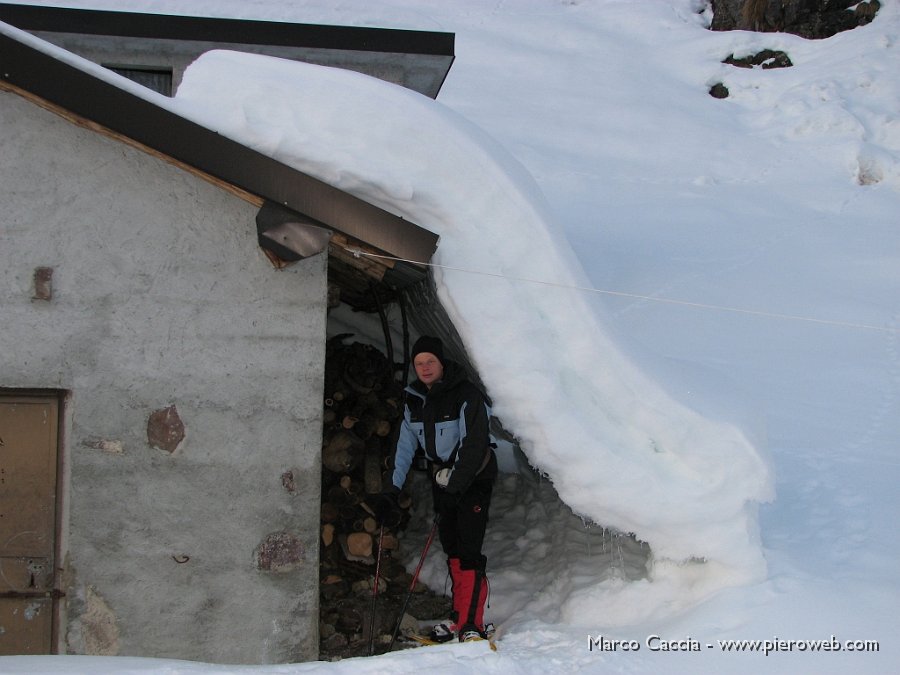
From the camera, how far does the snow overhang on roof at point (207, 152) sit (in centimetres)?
491

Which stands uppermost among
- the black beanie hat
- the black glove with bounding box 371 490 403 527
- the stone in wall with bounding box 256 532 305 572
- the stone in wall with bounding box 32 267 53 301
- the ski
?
the stone in wall with bounding box 32 267 53 301

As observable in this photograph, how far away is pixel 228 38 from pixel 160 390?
5.16m

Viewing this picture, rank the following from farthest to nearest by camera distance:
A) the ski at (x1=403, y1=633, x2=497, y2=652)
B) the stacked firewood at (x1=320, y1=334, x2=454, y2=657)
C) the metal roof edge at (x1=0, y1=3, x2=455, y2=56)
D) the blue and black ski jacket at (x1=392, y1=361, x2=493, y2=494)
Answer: the metal roof edge at (x1=0, y1=3, x2=455, y2=56) → the stacked firewood at (x1=320, y1=334, x2=454, y2=657) → the blue and black ski jacket at (x1=392, y1=361, x2=493, y2=494) → the ski at (x1=403, y1=633, x2=497, y2=652)

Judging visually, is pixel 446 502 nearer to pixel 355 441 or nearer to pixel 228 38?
pixel 355 441

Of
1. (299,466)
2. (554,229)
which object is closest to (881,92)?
(554,229)

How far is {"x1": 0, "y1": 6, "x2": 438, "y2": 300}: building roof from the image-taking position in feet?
16.1

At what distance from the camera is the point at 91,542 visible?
5.04 metres

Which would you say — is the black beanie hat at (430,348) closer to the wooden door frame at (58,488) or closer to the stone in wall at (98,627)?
the wooden door frame at (58,488)

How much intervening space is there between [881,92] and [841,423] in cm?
1356

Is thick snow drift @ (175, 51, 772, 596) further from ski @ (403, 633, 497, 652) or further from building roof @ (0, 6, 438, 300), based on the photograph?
ski @ (403, 633, 497, 652)

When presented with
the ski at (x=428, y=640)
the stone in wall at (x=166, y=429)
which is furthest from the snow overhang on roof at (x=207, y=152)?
the ski at (x=428, y=640)

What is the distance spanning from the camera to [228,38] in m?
9.10

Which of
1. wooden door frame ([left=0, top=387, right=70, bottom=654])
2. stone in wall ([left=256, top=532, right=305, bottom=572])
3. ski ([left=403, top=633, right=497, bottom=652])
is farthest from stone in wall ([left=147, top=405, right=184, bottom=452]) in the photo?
ski ([left=403, top=633, right=497, bottom=652])

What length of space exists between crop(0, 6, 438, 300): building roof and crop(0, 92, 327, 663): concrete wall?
0.65 ft
